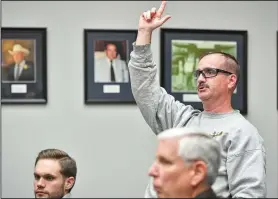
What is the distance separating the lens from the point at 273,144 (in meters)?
4.01

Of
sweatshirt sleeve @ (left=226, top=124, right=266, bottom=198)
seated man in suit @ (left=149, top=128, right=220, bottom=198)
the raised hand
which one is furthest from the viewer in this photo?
the raised hand

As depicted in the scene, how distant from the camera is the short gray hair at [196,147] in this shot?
1.49 m

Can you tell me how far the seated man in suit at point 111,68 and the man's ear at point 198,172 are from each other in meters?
2.39

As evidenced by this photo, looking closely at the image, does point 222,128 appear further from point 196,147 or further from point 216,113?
point 196,147

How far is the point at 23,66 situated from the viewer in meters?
3.77

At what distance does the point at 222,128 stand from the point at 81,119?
1975 mm

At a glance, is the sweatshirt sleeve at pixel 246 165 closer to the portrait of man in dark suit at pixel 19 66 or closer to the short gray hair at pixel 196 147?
the short gray hair at pixel 196 147

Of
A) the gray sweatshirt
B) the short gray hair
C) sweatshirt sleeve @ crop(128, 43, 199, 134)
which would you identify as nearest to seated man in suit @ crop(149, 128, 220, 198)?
the short gray hair

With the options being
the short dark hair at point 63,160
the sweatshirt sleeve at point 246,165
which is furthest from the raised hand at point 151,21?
the short dark hair at point 63,160

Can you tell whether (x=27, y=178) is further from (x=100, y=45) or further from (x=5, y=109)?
(x=100, y=45)

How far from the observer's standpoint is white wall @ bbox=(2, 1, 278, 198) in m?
3.78

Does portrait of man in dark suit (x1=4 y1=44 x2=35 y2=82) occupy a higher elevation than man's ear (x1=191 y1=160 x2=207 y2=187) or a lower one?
higher

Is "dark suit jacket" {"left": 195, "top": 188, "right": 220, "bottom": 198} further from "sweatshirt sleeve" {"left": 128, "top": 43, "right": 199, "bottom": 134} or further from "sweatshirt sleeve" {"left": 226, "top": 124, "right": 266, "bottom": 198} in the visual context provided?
"sweatshirt sleeve" {"left": 128, "top": 43, "right": 199, "bottom": 134}

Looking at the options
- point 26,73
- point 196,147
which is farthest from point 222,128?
point 26,73
